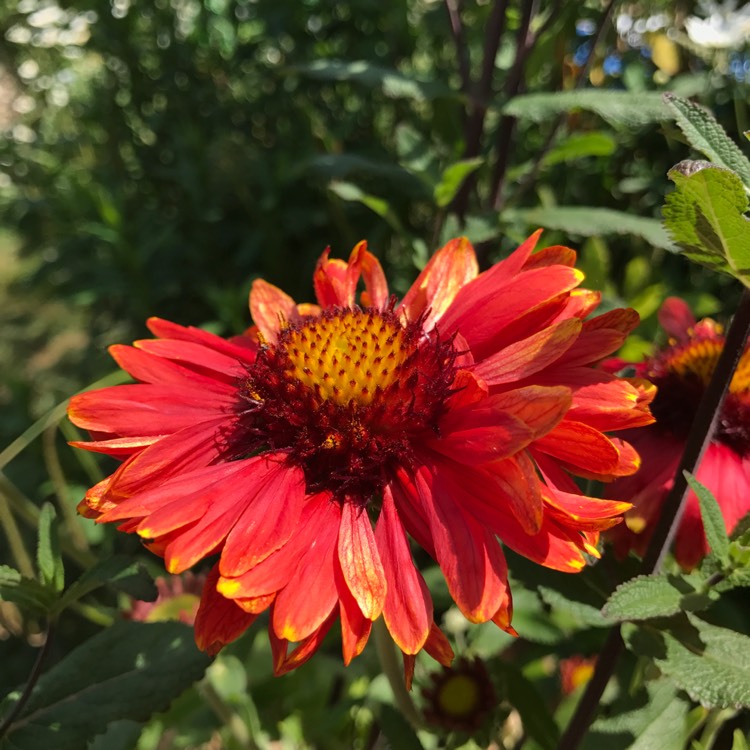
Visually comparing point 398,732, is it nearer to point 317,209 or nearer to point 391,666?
point 391,666

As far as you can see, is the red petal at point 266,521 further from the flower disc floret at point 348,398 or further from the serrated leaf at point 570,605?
the serrated leaf at point 570,605

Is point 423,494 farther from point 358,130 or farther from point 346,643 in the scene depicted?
point 358,130

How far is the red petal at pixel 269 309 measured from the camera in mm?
795

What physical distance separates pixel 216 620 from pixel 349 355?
0.26m

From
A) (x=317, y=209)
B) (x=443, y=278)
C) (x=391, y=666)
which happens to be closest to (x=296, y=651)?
(x=391, y=666)

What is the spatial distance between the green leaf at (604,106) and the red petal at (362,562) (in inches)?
25.0

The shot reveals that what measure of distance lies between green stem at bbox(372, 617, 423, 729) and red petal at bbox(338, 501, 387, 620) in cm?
12

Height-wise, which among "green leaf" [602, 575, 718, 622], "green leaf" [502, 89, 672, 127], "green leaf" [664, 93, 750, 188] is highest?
"green leaf" [664, 93, 750, 188]

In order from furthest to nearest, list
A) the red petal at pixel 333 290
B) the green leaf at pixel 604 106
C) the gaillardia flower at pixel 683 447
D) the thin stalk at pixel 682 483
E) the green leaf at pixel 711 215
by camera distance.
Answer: the green leaf at pixel 604 106, the red petal at pixel 333 290, the gaillardia flower at pixel 683 447, the thin stalk at pixel 682 483, the green leaf at pixel 711 215

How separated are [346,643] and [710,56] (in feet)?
5.80

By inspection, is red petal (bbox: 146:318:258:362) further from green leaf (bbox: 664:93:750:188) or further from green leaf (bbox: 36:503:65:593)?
green leaf (bbox: 664:93:750:188)

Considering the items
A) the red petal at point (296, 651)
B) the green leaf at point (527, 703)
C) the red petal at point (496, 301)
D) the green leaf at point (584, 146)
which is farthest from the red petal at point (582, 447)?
the green leaf at point (584, 146)

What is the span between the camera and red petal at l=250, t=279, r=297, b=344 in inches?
31.3

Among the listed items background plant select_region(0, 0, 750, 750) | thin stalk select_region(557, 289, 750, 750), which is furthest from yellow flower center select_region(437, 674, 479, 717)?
thin stalk select_region(557, 289, 750, 750)
